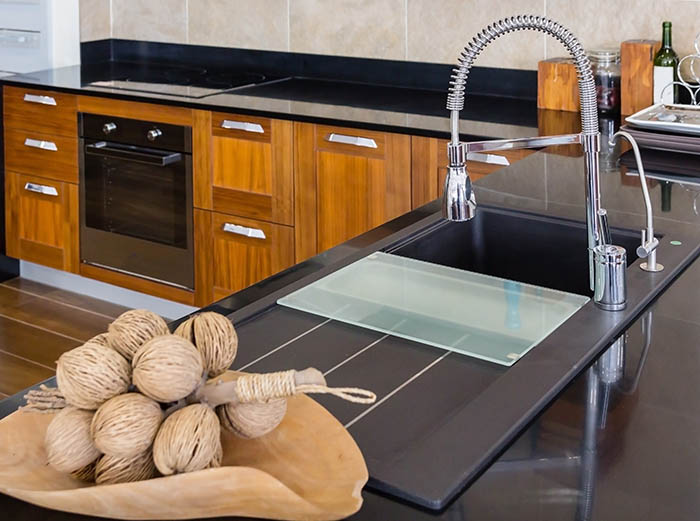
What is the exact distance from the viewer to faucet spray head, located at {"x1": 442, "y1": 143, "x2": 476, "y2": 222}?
1.54 meters

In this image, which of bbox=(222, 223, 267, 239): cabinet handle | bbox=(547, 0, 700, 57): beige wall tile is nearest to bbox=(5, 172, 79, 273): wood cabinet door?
bbox=(222, 223, 267, 239): cabinet handle

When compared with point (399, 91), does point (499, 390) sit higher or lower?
lower

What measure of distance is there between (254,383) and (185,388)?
0.22 feet

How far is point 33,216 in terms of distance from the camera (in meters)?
4.53

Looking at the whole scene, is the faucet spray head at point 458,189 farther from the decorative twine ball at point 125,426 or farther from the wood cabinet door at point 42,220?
the wood cabinet door at point 42,220

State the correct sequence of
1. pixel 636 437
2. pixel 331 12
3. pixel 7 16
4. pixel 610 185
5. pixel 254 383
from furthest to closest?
pixel 7 16
pixel 331 12
pixel 610 185
pixel 636 437
pixel 254 383

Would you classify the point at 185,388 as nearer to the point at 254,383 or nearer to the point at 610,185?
the point at 254,383

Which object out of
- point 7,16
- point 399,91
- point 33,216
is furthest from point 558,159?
point 7,16

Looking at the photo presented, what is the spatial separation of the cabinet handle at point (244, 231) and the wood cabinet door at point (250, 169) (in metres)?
0.05

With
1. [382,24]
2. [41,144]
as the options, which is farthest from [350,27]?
[41,144]

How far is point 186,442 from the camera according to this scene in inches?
38.2

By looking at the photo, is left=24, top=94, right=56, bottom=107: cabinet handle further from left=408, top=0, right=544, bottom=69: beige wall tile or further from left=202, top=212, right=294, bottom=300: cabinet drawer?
left=408, top=0, right=544, bottom=69: beige wall tile

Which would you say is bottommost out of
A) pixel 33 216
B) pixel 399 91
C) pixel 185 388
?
pixel 33 216

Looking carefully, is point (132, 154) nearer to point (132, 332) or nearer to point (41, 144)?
point (41, 144)
